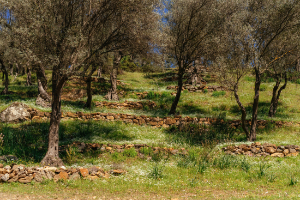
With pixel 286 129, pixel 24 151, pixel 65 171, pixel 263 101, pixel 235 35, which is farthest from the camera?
pixel 263 101

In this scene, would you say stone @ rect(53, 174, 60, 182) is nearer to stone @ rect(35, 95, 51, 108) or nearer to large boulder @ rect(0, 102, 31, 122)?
large boulder @ rect(0, 102, 31, 122)

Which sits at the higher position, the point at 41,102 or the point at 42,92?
the point at 42,92

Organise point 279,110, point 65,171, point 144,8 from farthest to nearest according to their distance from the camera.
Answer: point 279,110, point 144,8, point 65,171

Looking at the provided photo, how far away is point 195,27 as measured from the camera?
65.1ft

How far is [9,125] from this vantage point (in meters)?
15.5

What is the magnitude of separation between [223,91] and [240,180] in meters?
18.8

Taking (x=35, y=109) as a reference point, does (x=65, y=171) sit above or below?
below

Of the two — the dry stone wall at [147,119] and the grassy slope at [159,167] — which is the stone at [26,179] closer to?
the grassy slope at [159,167]

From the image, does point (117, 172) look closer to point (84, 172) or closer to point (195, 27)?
point (84, 172)

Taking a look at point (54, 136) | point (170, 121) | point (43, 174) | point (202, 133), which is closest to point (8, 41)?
point (54, 136)

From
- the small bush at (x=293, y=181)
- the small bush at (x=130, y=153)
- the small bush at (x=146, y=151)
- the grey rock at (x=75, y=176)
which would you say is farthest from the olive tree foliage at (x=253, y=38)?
the grey rock at (x=75, y=176)

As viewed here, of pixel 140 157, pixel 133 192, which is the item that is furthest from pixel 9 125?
pixel 133 192

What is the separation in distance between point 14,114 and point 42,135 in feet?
13.5

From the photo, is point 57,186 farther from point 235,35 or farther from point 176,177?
point 235,35
